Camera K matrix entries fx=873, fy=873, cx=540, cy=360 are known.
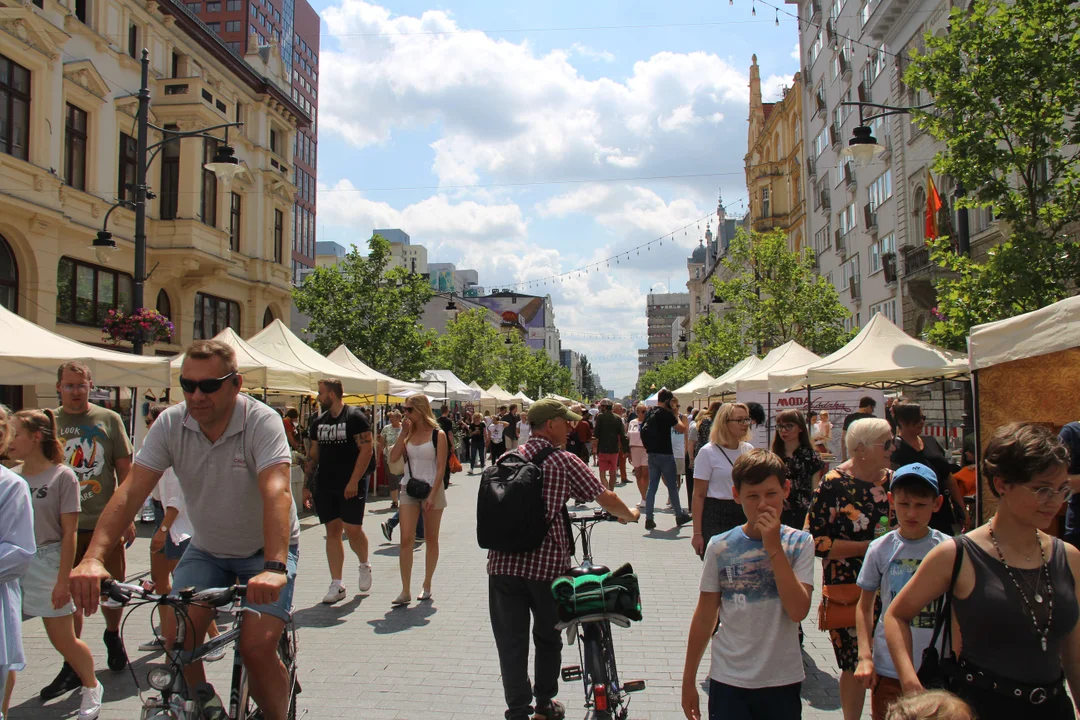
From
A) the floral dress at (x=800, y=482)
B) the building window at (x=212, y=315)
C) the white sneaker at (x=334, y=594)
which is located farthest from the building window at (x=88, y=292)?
the floral dress at (x=800, y=482)

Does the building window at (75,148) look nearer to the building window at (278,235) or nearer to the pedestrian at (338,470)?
the building window at (278,235)

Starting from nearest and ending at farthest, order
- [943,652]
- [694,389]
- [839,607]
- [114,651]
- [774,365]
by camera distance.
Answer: [943,652] → [839,607] → [114,651] → [774,365] → [694,389]

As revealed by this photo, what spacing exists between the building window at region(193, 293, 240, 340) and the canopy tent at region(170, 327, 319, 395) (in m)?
14.7

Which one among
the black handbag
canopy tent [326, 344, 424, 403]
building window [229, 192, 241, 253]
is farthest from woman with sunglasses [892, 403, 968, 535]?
building window [229, 192, 241, 253]

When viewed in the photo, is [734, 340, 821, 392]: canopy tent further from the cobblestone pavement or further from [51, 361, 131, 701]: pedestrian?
[51, 361, 131, 701]: pedestrian

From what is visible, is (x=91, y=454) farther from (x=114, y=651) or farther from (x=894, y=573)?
(x=894, y=573)

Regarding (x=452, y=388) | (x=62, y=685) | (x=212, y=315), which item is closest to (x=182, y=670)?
(x=62, y=685)

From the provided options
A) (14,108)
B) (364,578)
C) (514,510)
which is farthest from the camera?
(14,108)

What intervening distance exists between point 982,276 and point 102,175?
2179 centimetres

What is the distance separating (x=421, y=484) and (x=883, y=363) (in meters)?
7.81

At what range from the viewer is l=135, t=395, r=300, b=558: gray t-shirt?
3.61 m

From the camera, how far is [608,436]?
52.4 ft

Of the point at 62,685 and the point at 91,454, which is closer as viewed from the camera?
the point at 62,685

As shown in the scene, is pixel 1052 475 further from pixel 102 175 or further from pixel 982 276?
pixel 102 175
